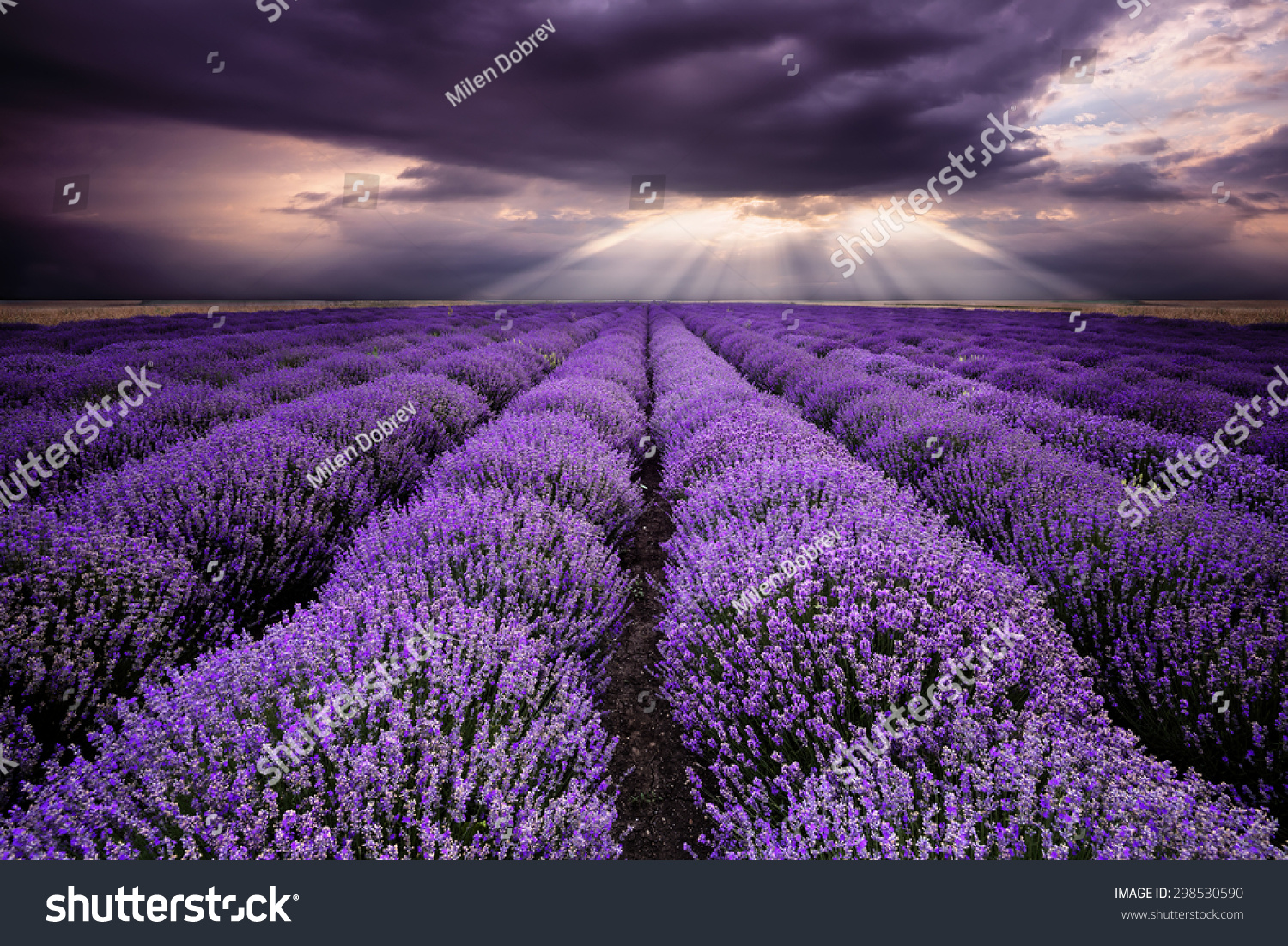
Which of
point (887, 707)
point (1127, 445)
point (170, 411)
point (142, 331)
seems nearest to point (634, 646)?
point (887, 707)

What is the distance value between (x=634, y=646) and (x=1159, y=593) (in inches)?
94.4

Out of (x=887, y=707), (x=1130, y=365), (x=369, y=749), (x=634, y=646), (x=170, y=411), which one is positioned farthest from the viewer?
(x=1130, y=365)

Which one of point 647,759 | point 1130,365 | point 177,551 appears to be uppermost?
point 1130,365

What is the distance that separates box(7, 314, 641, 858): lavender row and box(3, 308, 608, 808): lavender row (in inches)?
17.5

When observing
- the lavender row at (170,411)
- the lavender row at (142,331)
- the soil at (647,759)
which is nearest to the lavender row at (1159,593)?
the soil at (647,759)

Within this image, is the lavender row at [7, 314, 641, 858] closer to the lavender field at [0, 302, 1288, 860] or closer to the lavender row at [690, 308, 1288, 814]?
the lavender field at [0, 302, 1288, 860]

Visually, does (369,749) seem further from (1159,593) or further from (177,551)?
(1159,593)

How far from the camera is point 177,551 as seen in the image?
2631mm

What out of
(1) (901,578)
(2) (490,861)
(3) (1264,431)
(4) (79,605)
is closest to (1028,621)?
(1) (901,578)

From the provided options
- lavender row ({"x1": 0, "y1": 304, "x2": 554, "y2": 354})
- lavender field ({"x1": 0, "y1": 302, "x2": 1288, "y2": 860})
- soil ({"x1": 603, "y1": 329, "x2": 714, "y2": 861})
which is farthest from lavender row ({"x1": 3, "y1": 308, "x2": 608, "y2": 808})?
lavender row ({"x1": 0, "y1": 304, "x2": 554, "y2": 354})

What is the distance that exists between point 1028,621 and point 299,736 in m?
2.12

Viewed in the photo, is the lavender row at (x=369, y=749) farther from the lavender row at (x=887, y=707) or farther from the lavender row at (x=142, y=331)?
the lavender row at (x=142, y=331)

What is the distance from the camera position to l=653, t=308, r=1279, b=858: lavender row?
3.82ft

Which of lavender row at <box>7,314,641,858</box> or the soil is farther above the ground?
lavender row at <box>7,314,641,858</box>
